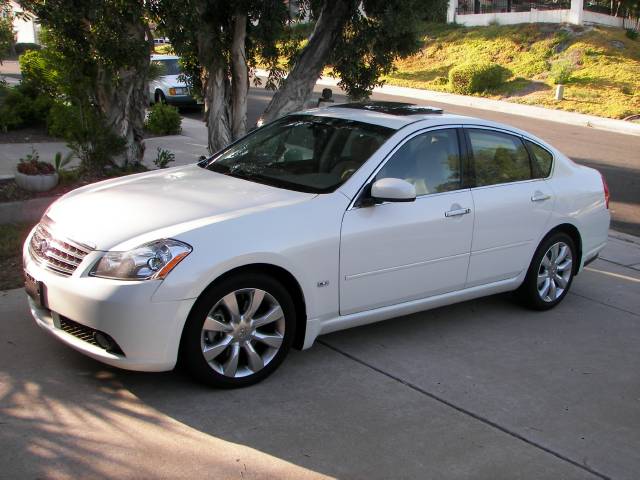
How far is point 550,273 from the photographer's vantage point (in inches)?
239

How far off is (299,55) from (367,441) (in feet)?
19.6

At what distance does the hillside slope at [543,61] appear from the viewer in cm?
2556

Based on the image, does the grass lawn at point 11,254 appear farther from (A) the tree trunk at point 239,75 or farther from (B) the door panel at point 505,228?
(B) the door panel at point 505,228

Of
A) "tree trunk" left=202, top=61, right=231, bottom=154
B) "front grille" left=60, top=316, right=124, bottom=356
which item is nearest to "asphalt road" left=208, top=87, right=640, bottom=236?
"tree trunk" left=202, top=61, right=231, bottom=154

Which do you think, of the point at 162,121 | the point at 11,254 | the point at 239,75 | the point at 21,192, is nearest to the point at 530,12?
the point at 162,121

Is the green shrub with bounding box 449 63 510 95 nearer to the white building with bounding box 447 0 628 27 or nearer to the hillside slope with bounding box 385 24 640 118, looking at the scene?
the hillside slope with bounding box 385 24 640 118

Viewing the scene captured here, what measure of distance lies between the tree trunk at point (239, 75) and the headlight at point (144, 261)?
14.8ft

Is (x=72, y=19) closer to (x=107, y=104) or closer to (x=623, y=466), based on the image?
(x=107, y=104)

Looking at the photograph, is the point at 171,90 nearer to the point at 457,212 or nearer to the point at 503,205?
the point at 503,205

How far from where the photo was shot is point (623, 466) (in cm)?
381

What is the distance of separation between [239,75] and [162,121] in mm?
6188

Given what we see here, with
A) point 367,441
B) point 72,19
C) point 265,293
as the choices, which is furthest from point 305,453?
point 72,19

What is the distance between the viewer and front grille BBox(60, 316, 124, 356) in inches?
156

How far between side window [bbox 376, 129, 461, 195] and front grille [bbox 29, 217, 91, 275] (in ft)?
6.47
